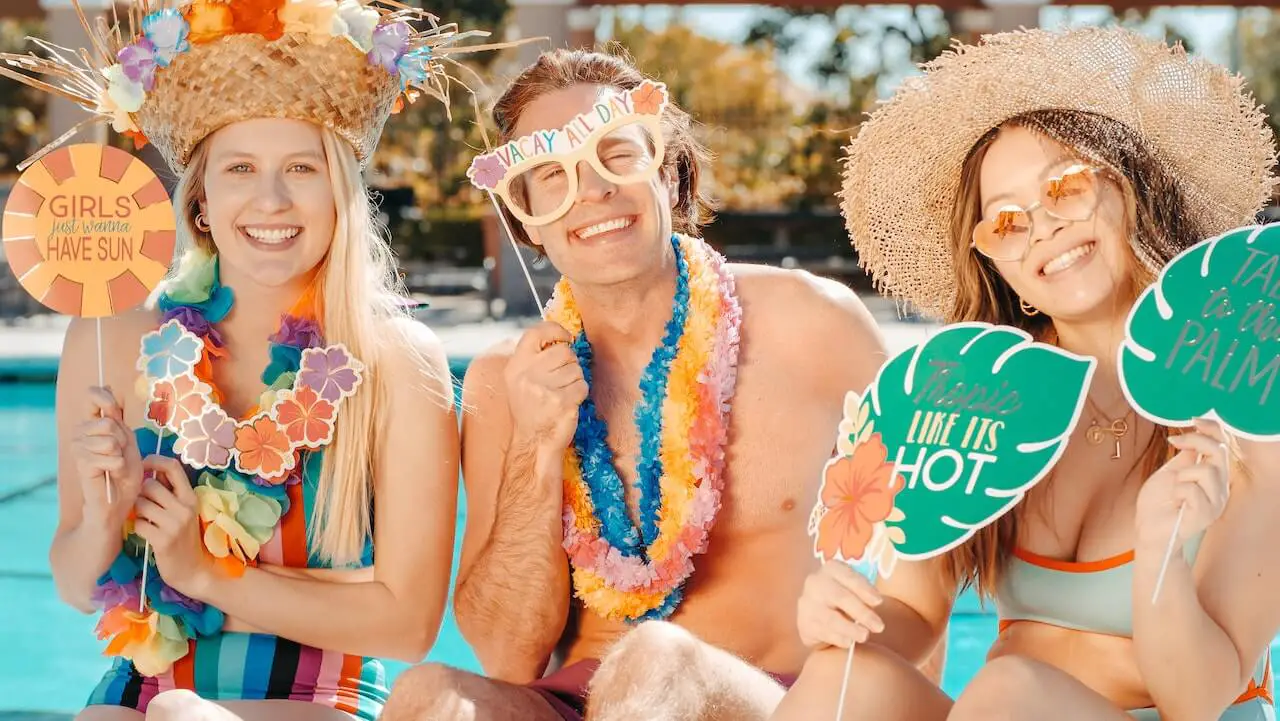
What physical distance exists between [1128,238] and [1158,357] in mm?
260

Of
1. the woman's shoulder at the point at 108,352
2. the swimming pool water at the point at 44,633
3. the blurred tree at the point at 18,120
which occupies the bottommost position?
the blurred tree at the point at 18,120

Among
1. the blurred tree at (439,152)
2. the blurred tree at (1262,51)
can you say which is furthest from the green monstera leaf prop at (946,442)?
the blurred tree at (1262,51)

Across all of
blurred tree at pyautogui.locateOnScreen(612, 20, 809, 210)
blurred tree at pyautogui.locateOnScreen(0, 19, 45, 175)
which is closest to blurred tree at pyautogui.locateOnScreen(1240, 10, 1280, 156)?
blurred tree at pyautogui.locateOnScreen(612, 20, 809, 210)

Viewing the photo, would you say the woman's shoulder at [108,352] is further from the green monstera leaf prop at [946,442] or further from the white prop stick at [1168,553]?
the white prop stick at [1168,553]

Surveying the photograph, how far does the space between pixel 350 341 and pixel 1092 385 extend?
4.21 ft

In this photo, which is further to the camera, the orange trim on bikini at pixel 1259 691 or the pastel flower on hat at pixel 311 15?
the pastel flower on hat at pixel 311 15

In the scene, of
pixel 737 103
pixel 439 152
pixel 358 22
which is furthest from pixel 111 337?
pixel 439 152

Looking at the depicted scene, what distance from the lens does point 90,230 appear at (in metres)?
2.64

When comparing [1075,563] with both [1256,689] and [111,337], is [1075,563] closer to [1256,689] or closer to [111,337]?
[1256,689]

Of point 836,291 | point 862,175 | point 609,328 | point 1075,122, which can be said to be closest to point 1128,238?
point 1075,122

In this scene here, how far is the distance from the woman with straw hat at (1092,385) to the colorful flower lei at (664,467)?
1.67ft

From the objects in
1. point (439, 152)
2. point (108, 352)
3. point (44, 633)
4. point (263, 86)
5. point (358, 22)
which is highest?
point (358, 22)

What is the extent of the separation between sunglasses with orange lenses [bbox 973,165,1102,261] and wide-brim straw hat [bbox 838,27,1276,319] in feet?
0.54

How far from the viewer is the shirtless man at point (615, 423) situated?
2.69m
